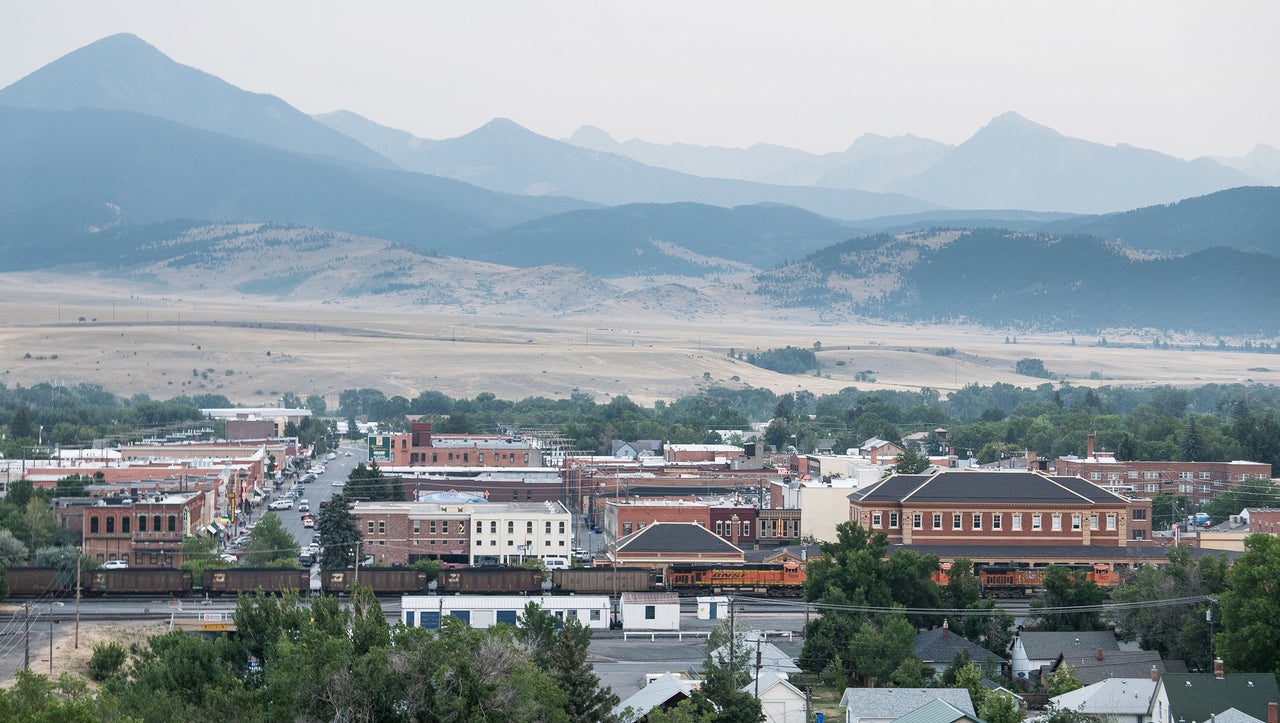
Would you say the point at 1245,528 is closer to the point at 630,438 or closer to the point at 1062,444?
the point at 1062,444

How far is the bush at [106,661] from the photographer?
200 feet

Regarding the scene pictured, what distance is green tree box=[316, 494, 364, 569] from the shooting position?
311ft

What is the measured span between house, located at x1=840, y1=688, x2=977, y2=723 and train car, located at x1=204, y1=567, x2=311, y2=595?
3414 cm

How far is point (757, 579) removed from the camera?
89750 mm

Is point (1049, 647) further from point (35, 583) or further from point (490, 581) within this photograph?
point (35, 583)

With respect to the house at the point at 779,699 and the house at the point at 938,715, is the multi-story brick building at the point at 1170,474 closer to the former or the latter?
the house at the point at 779,699

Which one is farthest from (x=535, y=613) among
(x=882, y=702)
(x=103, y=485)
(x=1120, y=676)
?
(x=103, y=485)

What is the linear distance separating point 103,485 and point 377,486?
16926 mm

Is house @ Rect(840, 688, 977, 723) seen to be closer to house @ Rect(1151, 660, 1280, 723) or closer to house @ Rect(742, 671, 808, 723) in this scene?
house @ Rect(742, 671, 808, 723)

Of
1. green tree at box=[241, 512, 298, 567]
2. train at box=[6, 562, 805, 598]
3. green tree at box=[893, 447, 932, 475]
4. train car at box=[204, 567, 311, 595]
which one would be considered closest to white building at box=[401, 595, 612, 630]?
train at box=[6, 562, 805, 598]

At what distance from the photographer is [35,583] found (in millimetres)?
83562

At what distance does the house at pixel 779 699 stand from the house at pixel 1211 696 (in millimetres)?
10219

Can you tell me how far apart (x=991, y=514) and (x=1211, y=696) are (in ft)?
135

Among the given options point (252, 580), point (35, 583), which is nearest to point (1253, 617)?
point (252, 580)
